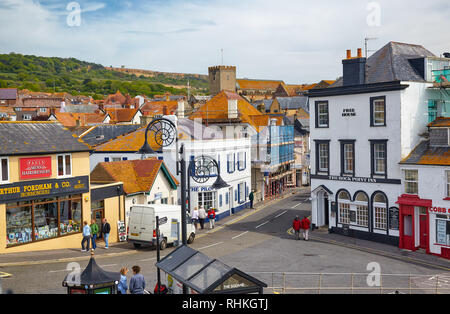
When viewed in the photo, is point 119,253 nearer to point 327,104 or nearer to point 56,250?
point 56,250

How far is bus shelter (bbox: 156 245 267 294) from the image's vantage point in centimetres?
1091

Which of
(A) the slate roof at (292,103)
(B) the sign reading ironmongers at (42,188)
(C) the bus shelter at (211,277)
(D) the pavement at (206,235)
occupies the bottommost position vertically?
(D) the pavement at (206,235)

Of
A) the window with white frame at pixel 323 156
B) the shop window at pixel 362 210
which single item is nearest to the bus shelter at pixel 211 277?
the shop window at pixel 362 210

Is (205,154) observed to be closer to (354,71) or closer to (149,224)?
(354,71)

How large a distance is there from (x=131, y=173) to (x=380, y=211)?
1623 centimetres

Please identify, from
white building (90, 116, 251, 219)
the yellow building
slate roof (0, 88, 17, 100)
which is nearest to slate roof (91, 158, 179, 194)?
the yellow building

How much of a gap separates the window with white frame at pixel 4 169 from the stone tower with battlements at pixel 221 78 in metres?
99.5

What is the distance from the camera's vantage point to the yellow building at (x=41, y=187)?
23641 millimetres

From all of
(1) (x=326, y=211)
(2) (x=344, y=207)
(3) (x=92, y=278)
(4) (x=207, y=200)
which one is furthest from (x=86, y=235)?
(1) (x=326, y=211)

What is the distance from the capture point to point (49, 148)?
25.7 meters

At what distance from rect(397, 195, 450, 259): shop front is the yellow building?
1839 cm

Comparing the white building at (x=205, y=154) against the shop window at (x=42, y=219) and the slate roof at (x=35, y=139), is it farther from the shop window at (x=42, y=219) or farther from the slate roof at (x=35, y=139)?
the shop window at (x=42, y=219)

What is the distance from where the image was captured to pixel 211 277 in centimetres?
1115
